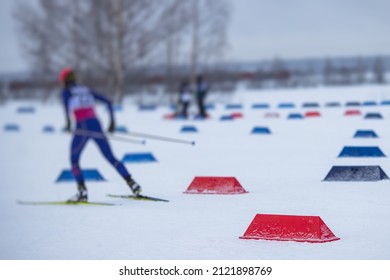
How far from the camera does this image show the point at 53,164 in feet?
43.1

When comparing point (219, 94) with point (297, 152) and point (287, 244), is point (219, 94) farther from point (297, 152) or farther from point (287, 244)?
point (287, 244)

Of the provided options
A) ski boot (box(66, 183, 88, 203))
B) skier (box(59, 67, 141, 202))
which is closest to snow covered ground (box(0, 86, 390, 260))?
ski boot (box(66, 183, 88, 203))

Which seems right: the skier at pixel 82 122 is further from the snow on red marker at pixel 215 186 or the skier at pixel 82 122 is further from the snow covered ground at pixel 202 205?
the snow on red marker at pixel 215 186

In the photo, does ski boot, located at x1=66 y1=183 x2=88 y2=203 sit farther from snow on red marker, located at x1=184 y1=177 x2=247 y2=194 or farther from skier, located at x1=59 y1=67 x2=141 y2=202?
snow on red marker, located at x1=184 y1=177 x2=247 y2=194

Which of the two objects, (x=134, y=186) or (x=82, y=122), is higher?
(x=82, y=122)

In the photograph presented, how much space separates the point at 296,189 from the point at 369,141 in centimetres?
493

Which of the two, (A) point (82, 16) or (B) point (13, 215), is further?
(A) point (82, 16)

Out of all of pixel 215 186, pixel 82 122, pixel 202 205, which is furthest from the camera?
pixel 215 186

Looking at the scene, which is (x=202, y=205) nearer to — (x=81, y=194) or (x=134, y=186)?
(x=134, y=186)

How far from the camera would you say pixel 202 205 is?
770 centimetres

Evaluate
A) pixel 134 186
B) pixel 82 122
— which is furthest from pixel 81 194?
pixel 82 122

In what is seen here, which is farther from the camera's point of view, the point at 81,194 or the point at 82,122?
the point at 81,194
